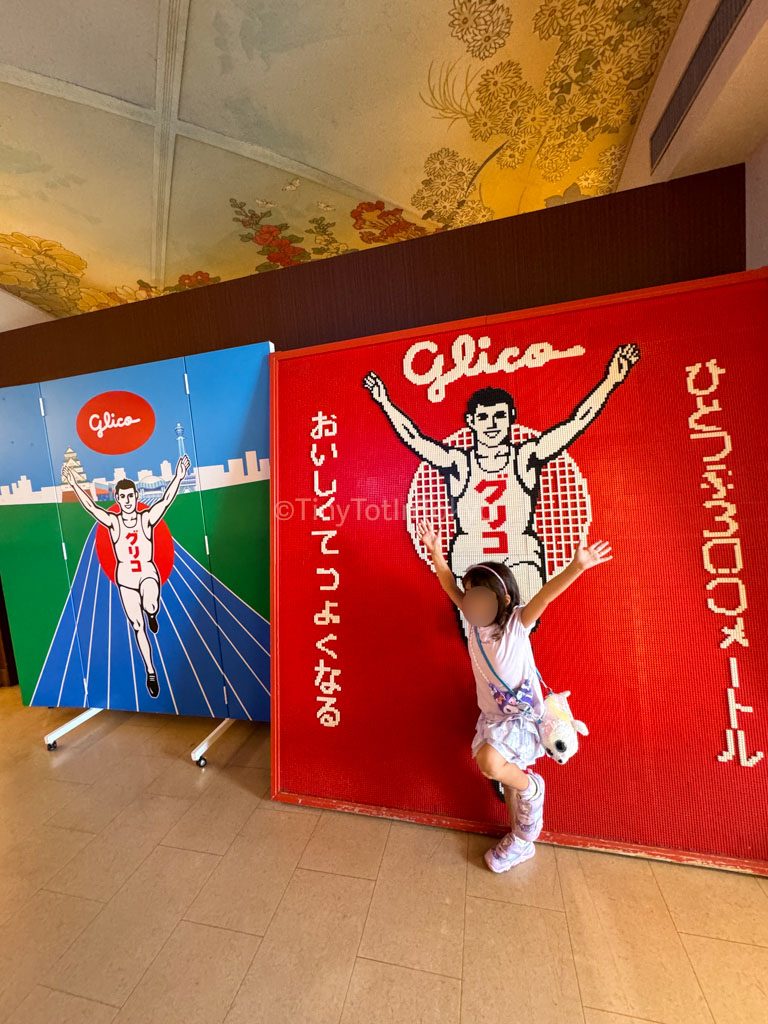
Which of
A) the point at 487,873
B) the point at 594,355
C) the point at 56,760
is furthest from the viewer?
the point at 56,760

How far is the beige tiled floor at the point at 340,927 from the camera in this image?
3.54 ft

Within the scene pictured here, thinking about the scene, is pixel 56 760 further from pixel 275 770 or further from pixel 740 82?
pixel 740 82

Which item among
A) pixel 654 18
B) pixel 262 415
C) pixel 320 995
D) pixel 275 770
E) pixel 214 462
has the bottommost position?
pixel 320 995

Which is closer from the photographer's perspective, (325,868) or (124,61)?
(325,868)

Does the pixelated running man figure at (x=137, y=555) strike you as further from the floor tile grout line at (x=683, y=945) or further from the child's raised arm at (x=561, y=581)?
the floor tile grout line at (x=683, y=945)

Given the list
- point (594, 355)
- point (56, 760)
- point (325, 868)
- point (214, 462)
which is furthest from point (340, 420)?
point (56, 760)

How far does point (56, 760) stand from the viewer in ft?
7.29

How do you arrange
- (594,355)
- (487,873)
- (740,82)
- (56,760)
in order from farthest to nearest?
(56,760), (594,355), (487,873), (740,82)

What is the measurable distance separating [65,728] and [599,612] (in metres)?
2.89

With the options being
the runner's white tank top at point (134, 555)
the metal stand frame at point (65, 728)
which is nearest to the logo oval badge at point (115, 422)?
the runner's white tank top at point (134, 555)

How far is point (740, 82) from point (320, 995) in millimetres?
2884

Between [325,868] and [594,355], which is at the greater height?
[594,355]

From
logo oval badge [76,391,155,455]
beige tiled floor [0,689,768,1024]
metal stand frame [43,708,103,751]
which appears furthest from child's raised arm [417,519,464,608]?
metal stand frame [43,708,103,751]

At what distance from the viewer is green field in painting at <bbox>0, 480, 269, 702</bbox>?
7.16 ft
